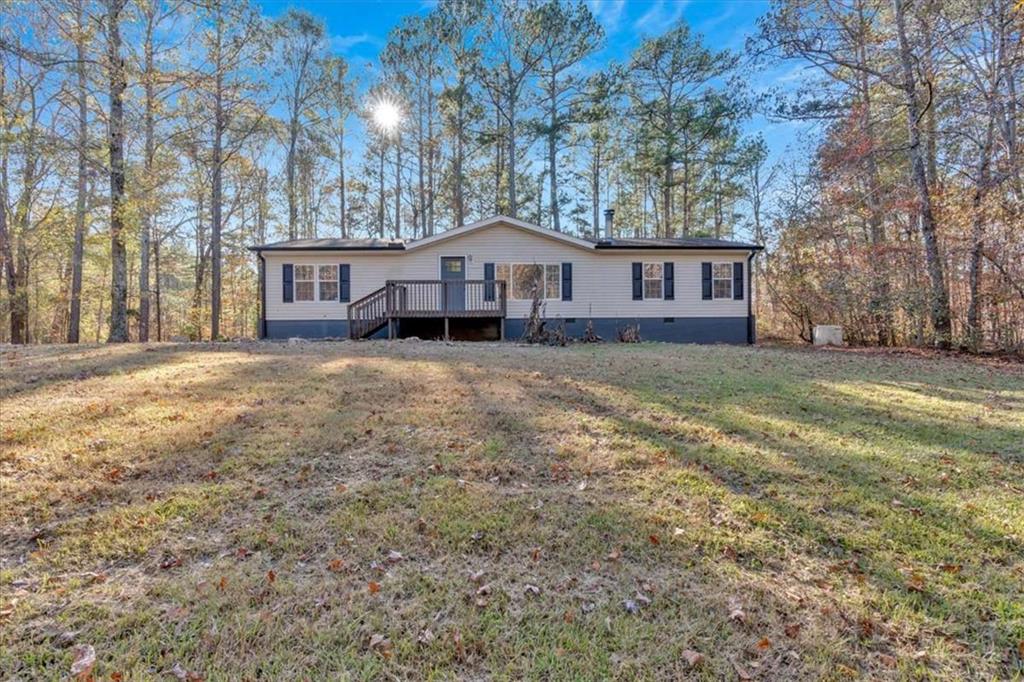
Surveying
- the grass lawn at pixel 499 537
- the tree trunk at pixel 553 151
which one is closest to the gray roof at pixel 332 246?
the tree trunk at pixel 553 151

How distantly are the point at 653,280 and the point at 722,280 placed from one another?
7.43 ft

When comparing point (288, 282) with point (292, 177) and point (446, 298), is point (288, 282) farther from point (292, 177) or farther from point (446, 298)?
point (292, 177)

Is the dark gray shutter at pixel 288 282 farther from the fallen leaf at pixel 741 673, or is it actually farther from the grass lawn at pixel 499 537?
the fallen leaf at pixel 741 673

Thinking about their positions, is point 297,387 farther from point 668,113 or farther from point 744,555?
point 668,113

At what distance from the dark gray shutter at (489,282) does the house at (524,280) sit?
0.11ft

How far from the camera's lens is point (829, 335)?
611 inches

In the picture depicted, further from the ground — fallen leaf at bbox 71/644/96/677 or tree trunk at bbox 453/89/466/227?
tree trunk at bbox 453/89/466/227

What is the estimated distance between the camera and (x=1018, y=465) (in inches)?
175

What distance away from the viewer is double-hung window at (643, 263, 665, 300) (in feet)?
53.4

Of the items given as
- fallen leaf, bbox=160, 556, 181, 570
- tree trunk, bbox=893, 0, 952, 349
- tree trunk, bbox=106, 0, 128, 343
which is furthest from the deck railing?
fallen leaf, bbox=160, 556, 181, 570

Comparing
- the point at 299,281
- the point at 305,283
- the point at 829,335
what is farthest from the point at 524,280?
the point at 829,335

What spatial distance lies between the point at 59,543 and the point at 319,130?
23.1 meters

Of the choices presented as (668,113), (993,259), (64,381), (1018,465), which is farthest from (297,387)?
(668,113)

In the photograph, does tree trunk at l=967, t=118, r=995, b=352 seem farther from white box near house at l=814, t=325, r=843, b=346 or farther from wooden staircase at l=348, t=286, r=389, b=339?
wooden staircase at l=348, t=286, r=389, b=339
